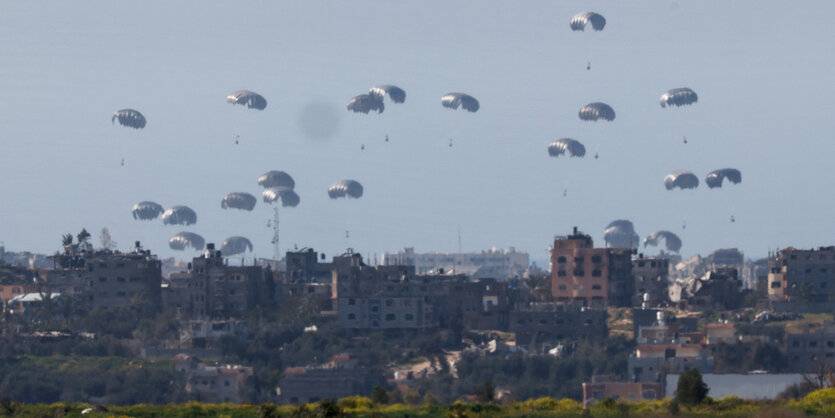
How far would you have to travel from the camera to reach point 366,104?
177125 mm

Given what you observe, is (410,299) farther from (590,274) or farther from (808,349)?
(808,349)

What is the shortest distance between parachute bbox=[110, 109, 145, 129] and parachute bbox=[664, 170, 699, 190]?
5856 centimetres

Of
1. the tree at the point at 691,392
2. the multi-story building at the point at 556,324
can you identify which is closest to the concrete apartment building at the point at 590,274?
the multi-story building at the point at 556,324

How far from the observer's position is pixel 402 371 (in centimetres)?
13425

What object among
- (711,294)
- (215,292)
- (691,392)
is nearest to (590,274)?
(711,294)

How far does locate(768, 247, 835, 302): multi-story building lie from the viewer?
159875 millimetres

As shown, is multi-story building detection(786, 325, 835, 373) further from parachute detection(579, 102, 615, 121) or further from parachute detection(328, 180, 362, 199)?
parachute detection(328, 180, 362, 199)

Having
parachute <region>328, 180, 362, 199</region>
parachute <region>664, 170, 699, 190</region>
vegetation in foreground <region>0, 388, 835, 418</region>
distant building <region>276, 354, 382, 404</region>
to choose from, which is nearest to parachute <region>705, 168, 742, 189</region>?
parachute <region>664, 170, 699, 190</region>

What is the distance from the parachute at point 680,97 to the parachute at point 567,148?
1234 centimetres

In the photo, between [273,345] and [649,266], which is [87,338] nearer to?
[273,345]

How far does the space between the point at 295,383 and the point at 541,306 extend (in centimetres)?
3207

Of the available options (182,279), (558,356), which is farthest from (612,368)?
(182,279)

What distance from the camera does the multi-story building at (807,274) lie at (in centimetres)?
15988

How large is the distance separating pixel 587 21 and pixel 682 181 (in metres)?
36.4
